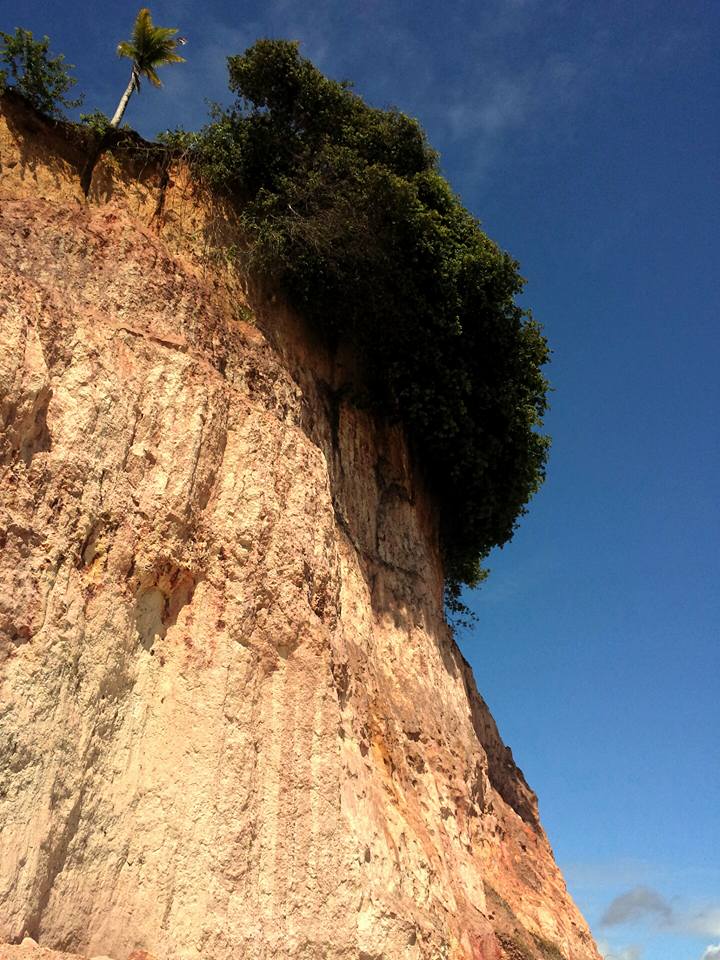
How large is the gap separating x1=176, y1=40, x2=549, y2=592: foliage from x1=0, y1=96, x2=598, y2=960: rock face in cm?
98

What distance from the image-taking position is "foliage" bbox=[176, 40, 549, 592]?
50.9ft

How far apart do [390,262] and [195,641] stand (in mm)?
8041

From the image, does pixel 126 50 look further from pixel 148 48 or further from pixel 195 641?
pixel 195 641

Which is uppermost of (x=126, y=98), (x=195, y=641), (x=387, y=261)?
(x=126, y=98)

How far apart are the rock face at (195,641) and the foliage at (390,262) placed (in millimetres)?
976

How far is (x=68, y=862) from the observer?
8.59 metres

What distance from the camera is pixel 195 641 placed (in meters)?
10.8

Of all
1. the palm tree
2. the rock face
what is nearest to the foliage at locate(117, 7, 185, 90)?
the palm tree

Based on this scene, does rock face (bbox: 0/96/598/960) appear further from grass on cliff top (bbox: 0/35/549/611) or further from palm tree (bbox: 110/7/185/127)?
palm tree (bbox: 110/7/185/127)

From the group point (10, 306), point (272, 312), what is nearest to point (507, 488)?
point (272, 312)

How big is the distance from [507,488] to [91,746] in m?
11.4

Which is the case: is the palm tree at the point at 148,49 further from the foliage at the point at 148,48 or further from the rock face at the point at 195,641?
the rock face at the point at 195,641

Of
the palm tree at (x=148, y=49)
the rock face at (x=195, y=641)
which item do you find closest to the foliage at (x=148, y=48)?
the palm tree at (x=148, y=49)

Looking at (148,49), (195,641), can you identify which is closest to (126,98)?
(148,49)
